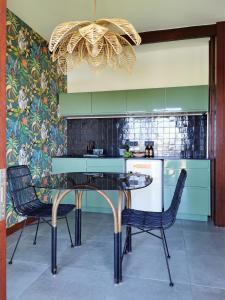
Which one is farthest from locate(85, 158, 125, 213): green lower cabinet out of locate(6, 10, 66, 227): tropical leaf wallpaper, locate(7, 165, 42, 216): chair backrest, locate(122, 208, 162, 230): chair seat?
locate(122, 208, 162, 230): chair seat

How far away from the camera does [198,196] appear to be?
354cm

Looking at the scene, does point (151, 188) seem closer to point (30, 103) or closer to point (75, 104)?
point (75, 104)

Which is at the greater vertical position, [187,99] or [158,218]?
[187,99]

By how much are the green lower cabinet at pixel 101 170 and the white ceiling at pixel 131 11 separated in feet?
6.68

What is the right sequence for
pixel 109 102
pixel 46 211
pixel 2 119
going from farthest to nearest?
pixel 109 102 < pixel 46 211 < pixel 2 119

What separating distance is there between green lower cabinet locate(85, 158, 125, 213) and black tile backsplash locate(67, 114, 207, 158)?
544 mm

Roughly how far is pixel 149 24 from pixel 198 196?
8.38ft

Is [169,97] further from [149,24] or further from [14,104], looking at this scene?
[14,104]

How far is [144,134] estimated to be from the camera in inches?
168

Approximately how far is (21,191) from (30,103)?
4.66 feet

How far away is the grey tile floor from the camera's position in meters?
1.82

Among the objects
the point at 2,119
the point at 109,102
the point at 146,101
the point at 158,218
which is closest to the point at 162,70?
the point at 146,101

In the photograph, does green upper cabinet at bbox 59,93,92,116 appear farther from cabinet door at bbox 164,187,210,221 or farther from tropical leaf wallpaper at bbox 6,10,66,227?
cabinet door at bbox 164,187,210,221

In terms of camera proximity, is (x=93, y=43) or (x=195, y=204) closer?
(x=93, y=43)
